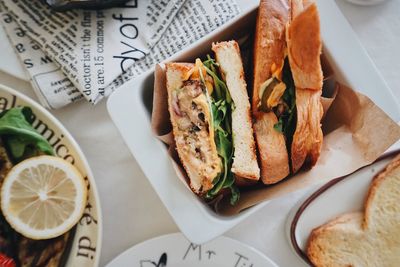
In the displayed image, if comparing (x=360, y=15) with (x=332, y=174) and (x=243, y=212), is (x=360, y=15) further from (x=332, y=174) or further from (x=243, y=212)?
(x=243, y=212)

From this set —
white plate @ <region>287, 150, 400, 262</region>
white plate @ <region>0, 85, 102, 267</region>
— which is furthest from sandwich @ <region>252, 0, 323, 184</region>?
white plate @ <region>0, 85, 102, 267</region>

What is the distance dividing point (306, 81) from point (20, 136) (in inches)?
21.7

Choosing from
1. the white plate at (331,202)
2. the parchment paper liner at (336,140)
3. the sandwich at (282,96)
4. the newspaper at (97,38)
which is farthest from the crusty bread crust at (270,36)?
the white plate at (331,202)

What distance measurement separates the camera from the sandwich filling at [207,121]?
0.99m

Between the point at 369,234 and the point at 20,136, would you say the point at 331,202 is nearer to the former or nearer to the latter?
the point at 369,234

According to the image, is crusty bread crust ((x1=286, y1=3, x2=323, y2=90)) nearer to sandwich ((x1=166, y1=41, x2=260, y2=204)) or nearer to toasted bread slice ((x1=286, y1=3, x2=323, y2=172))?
toasted bread slice ((x1=286, y1=3, x2=323, y2=172))

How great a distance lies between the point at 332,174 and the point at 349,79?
167 millimetres

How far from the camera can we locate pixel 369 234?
4.00ft

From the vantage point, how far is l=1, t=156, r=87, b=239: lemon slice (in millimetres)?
1104

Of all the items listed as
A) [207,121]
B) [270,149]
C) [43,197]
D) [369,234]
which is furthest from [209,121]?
[369,234]

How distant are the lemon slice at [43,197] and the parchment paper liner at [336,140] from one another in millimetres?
212

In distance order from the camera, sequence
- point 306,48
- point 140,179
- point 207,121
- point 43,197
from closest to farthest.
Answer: point 306,48 < point 207,121 < point 43,197 < point 140,179

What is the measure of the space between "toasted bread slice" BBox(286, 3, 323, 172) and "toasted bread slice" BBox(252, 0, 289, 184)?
0.10 feet

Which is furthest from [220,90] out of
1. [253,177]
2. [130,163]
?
[130,163]
